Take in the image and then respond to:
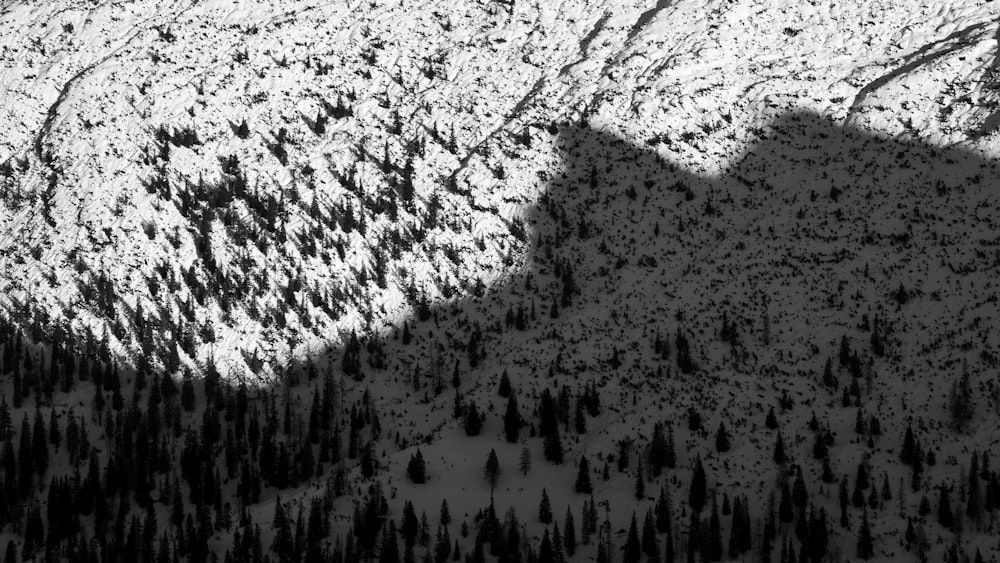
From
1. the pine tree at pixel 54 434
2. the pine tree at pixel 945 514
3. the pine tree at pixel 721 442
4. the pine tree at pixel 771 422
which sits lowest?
the pine tree at pixel 945 514

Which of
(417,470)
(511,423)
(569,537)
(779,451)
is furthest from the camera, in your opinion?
(511,423)

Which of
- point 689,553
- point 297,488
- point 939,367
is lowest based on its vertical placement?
point 689,553

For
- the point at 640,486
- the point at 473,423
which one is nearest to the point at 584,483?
the point at 640,486

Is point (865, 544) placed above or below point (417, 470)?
below

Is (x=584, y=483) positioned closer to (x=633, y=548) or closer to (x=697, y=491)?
(x=697, y=491)

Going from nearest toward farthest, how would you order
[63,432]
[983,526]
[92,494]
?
1. [983,526]
2. [92,494]
3. [63,432]

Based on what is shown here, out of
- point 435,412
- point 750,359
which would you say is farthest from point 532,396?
point 750,359

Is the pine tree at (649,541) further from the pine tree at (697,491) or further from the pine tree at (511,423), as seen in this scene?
the pine tree at (511,423)

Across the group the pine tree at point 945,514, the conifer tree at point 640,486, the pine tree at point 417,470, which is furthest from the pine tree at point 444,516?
the pine tree at point 945,514

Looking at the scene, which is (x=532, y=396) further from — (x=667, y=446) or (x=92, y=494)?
(x=92, y=494)

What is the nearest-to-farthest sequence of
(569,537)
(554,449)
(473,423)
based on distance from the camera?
(569,537) < (554,449) < (473,423)

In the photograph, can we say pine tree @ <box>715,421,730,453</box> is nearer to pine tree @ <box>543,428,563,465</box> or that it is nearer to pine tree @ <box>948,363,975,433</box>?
pine tree @ <box>543,428,563,465</box>
